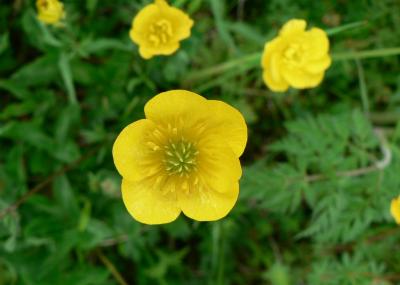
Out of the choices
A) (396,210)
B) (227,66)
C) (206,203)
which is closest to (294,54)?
(227,66)

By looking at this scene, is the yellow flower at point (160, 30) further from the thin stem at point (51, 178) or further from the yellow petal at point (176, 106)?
the thin stem at point (51, 178)

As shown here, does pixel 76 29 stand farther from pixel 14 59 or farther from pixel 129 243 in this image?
pixel 129 243

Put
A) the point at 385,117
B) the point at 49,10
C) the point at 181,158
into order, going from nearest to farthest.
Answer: the point at 181,158
the point at 49,10
the point at 385,117

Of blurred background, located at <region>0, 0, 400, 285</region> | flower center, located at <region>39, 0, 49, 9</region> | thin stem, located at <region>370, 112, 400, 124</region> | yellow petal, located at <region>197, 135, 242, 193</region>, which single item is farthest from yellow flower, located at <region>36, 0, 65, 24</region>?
thin stem, located at <region>370, 112, 400, 124</region>

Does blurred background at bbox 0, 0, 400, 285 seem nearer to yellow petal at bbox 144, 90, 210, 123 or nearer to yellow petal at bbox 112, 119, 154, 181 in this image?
yellow petal at bbox 112, 119, 154, 181

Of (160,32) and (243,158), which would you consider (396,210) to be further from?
(160,32)

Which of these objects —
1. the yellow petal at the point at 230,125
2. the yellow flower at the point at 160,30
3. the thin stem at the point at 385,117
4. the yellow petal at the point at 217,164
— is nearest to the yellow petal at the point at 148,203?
the yellow petal at the point at 217,164
